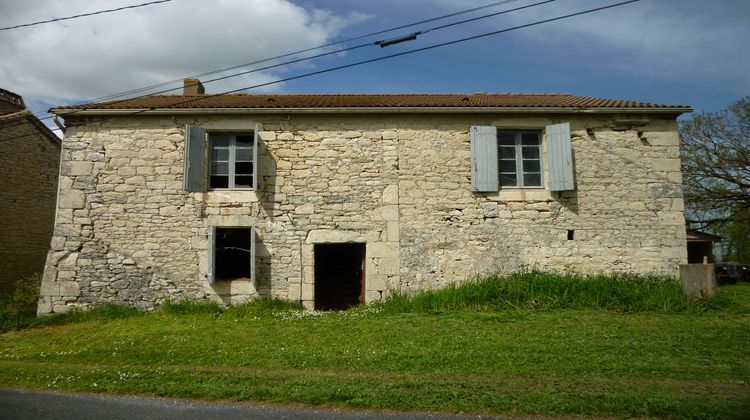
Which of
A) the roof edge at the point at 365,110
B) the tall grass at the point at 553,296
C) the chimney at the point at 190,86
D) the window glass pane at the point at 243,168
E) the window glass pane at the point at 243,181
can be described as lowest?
the tall grass at the point at 553,296

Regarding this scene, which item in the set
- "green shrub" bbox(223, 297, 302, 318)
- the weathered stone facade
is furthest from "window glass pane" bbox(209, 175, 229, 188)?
"green shrub" bbox(223, 297, 302, 318)

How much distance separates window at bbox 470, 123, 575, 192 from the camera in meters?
9.34

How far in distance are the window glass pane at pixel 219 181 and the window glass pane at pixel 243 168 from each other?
293 mm

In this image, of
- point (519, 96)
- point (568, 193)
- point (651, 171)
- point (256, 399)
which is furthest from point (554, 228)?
point (256, 399)

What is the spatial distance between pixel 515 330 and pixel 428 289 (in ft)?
8.30

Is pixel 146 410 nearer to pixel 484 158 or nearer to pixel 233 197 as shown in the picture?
pixel 233 197

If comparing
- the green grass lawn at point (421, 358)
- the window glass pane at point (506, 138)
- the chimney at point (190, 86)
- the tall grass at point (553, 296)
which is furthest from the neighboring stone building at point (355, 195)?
the chimney at point (190, 86)

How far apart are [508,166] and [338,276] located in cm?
528

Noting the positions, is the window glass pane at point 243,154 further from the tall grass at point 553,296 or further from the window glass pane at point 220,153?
the tall grass at point 553,296

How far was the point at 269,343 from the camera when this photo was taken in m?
6.58

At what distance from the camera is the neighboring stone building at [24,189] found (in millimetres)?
12055

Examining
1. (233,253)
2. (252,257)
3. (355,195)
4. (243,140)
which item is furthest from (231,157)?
(355,195)

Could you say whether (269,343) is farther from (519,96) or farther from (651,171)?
(519,96)

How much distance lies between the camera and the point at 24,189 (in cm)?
1262
